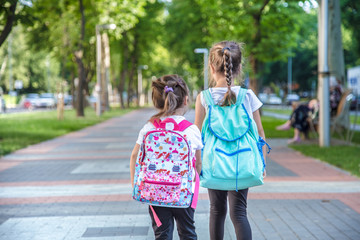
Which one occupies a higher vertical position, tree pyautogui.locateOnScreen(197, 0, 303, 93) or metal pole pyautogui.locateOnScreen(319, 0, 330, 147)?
tree pyautogui.locateOnScreen(197, 0, 303, 93)

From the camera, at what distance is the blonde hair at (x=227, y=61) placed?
133 inches

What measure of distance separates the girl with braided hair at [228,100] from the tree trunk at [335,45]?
38.9ft

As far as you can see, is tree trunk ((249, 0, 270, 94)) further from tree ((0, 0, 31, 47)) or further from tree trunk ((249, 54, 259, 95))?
tree ((0, 0, 31, 47))

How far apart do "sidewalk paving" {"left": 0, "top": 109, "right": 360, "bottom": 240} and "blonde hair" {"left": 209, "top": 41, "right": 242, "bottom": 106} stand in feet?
5.82

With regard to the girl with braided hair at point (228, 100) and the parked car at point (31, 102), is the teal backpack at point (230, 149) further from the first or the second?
the parked car at point (31, 102)

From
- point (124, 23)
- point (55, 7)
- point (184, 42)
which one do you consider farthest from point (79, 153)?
point (184, 42)

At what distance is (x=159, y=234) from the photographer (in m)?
3.38

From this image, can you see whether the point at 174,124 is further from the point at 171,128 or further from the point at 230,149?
the point at 230,149

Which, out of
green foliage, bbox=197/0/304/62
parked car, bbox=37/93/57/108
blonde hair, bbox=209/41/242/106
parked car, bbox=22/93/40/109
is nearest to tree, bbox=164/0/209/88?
green foliage, bbox=197/0/304/62

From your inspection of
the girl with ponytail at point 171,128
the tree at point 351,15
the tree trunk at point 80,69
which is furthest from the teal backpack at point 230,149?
the tree trunk at point 80,69

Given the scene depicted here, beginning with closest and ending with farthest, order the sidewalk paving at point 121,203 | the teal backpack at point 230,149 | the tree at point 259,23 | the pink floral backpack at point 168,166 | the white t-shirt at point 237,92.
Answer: the pink floral backpack at point 168,166 < the teal backpack at point 230,149 < the white t-shirt at point 237,92 < the sidewalk paving at point 121,203 < the tree at point 259,23

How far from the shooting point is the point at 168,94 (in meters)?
3.20

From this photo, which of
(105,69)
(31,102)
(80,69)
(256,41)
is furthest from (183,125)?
(31,102)

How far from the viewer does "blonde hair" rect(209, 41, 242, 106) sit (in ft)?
11.1
